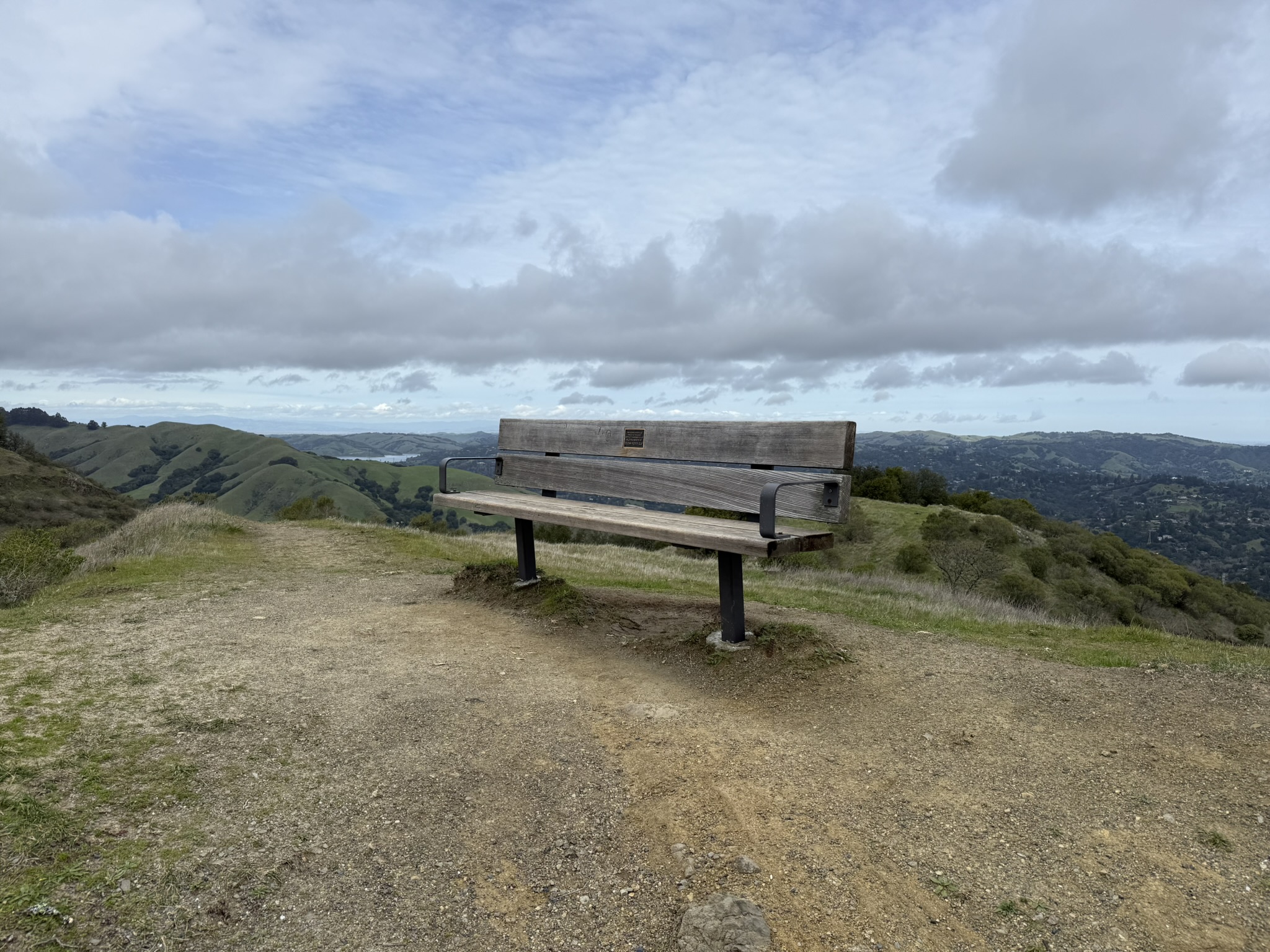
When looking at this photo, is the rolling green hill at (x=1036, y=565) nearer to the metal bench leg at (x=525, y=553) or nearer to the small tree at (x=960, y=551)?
the small tree at (x=960, y=551)

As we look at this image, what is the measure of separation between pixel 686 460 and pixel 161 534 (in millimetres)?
8877

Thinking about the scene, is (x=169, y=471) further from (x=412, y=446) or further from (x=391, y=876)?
(x=391, y=876)

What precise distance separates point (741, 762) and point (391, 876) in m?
1.64

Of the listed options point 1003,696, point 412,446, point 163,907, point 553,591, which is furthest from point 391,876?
point 412,446

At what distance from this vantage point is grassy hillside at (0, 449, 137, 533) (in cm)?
4431

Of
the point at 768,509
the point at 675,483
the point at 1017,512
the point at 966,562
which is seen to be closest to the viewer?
the point at 768,509

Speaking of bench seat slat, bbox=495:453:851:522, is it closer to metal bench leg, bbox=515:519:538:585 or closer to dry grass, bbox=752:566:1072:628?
metal bench leg, bbox=515:519:538:585

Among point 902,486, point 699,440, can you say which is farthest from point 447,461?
point 902,486

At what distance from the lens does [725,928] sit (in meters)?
2.29

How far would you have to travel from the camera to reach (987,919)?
237 centimetres

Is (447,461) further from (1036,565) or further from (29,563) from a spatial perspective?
(1036,565)

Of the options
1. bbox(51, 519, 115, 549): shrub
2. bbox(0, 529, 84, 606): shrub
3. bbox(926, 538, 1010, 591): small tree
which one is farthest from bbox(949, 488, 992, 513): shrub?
bbox(0, 529, 84, 606): shrub

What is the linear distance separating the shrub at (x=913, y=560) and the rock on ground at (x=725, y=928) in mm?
30980

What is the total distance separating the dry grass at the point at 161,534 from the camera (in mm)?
9289
